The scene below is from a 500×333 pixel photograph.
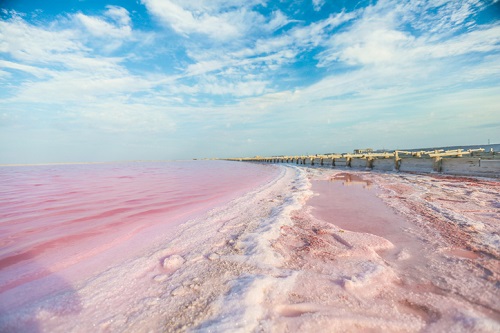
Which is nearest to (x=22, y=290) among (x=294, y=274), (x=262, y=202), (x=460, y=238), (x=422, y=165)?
(x=294, y=274)

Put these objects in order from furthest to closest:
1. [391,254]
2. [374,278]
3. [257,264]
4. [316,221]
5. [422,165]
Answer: [422,165] → [316,221] → [391,254] → [257,264] → [374,278]

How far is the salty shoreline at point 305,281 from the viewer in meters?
1.75

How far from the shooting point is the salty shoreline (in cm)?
175

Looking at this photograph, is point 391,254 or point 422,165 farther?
point 422,165

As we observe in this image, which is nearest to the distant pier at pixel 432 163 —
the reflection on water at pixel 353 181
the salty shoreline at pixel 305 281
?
the reflection on water at pixel 353 181

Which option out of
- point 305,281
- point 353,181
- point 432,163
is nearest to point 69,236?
point 305,281

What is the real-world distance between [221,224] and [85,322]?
270cm

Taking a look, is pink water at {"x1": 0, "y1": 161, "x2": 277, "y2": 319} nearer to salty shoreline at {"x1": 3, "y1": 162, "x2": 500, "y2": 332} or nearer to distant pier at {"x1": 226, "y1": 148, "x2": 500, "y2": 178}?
salty shoreline at {"x1": 3, "y1": 162, "x2": 500, "y2": 332}

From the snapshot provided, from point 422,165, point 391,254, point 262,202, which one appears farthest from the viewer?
point 422,165

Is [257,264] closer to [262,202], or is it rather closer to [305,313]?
[305,313]

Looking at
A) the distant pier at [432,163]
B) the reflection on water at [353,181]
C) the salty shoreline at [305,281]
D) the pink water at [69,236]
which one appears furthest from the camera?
the distant pier at [432,163]

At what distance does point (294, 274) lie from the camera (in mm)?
2385

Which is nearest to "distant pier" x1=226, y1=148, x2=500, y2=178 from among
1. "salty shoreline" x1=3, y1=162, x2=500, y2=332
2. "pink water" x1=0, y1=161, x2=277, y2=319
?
"salty shoreline" x1=3, y1=162, x2=500, y2=332

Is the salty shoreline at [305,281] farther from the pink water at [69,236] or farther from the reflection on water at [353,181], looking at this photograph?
the reflection on water at [353,181]
